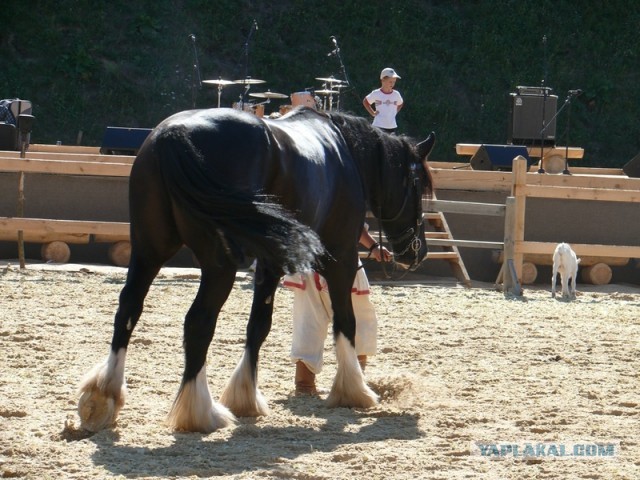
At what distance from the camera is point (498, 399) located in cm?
556

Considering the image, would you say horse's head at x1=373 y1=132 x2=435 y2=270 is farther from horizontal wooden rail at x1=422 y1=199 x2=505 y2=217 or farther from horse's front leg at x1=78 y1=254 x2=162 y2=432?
horizontal wooden rail at x1=422 y1=199 x2=505 y2=217

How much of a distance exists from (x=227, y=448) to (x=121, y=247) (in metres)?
7.81

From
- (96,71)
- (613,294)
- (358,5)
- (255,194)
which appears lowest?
(613,294)

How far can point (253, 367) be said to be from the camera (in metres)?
5.29

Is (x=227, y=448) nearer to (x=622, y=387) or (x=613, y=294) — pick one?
(x=622, y=387)

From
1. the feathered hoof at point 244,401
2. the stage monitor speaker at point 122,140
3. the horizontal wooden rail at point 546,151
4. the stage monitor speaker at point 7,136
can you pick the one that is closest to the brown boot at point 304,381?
the feathered hoof at point 244,401

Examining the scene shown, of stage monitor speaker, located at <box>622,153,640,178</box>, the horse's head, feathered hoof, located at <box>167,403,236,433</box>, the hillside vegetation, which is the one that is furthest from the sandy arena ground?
the hillside vegetation

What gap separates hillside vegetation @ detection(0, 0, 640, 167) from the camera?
2212 centimetres

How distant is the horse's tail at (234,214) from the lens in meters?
4.32

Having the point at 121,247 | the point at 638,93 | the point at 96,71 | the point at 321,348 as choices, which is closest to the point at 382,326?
the point at 321,348

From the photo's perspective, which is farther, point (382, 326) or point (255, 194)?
point (382, 326)

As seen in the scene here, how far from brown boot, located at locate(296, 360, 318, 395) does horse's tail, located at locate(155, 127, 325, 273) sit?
1.53 meters

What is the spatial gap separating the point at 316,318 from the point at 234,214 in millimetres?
1670

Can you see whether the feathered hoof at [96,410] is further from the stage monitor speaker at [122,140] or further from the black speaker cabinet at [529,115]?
the black speaker cabinet at [529,115]
